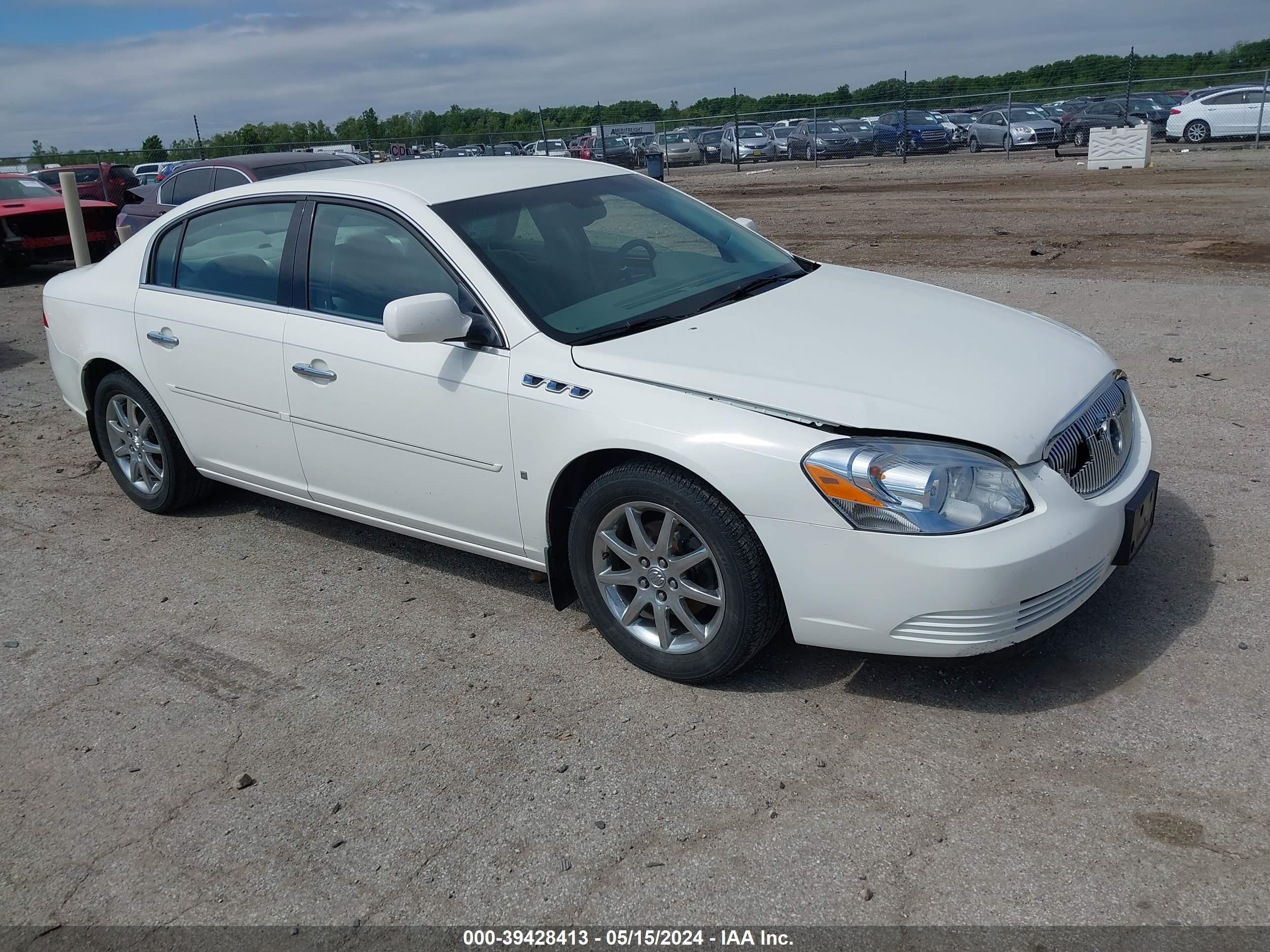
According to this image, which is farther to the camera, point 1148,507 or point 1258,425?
point 1258,425

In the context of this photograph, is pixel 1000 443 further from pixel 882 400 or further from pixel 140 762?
pixel 140 762

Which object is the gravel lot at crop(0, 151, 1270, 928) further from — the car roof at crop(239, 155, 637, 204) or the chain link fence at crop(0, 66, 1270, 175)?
the chain link fence at crop(0, 66, 1270, 175)

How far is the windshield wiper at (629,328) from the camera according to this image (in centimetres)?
381

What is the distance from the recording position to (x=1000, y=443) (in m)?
3.21

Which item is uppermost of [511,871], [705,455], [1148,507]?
[705,455]

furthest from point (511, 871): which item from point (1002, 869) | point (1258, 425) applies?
point (1258, 425)

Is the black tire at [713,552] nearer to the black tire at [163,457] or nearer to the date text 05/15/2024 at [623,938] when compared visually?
the date text 05/15/2024 at [623,938]

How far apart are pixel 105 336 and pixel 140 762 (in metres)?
2.62

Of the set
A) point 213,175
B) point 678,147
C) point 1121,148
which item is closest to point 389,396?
point 213,175

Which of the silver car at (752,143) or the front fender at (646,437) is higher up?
the silver car at (752,143)

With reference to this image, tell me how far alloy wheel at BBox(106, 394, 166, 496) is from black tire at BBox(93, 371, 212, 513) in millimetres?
17

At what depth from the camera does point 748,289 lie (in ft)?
14.4

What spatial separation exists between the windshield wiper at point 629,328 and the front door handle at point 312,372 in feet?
3.68

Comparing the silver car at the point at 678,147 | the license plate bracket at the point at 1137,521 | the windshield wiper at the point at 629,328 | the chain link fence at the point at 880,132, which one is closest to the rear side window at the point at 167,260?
the windshield wiper at the point at 629,328
